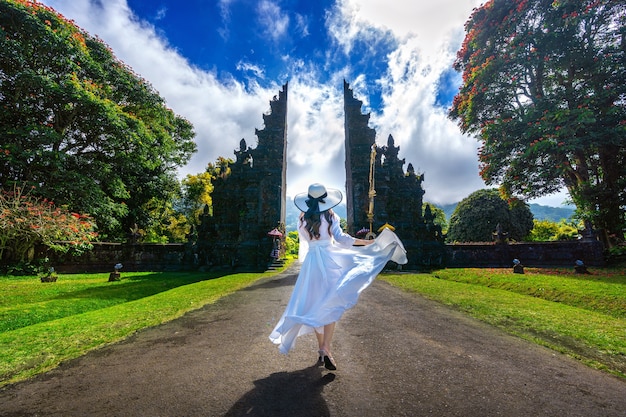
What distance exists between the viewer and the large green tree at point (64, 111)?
52.4 feet

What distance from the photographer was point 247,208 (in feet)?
82.2

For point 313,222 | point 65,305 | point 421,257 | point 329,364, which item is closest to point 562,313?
point 329,364

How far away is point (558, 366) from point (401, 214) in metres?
21.7

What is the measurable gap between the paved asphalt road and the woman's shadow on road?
1 cm

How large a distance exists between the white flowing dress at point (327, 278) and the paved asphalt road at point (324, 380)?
0.66 m

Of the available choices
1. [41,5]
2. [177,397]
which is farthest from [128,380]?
[41,5]

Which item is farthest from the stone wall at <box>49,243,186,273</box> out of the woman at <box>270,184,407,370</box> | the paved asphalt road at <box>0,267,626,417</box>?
the woman at <box>270,184,407,370</box>

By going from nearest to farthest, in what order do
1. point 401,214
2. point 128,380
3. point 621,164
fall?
Answer: point 128,380 → point 621,164 → point 401,214

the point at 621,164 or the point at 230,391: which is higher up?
the point at 621,164

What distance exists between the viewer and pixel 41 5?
1695 cm

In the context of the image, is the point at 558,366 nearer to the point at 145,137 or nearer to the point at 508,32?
the point at 508,32

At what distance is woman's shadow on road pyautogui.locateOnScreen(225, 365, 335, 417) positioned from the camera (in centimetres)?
270

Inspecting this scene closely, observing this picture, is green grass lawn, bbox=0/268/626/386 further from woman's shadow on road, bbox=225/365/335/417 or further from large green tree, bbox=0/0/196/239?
large green tree, bbox=0/0/196/239

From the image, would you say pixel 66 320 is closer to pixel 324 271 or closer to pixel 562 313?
pixel 324 271
